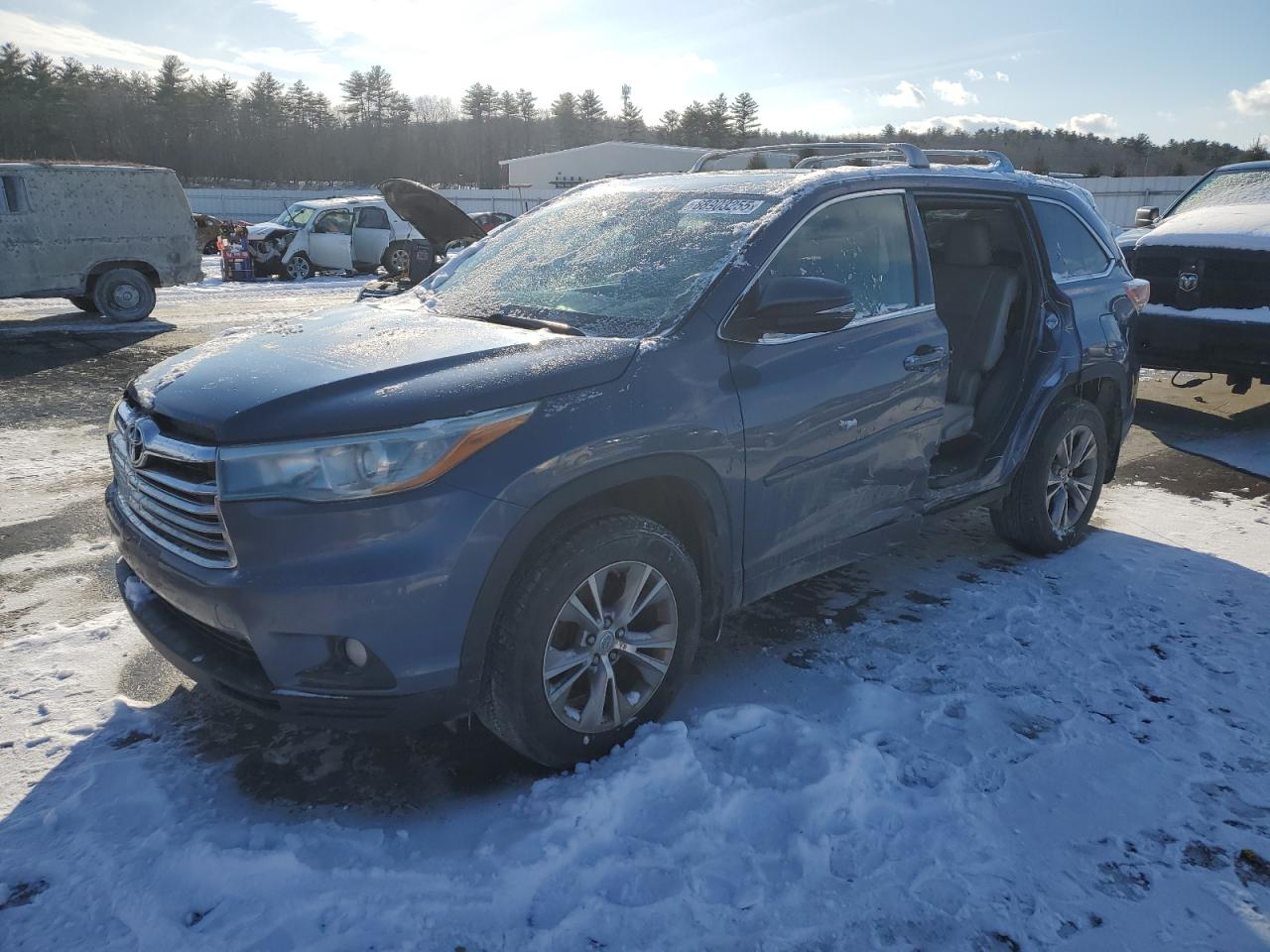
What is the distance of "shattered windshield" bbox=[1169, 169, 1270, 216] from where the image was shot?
346 inches

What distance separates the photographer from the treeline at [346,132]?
203ft

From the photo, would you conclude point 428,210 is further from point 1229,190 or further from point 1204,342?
point 1229,190

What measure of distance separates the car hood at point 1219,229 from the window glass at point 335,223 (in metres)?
16.4

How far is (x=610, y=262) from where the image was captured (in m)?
3.46

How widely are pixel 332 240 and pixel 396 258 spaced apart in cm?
146

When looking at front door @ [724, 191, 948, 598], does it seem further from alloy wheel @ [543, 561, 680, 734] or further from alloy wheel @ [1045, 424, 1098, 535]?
alloy wheel @ [1045, 424, 1098, 535]

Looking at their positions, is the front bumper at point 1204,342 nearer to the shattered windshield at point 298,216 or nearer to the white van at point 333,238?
the white van at point 333,238

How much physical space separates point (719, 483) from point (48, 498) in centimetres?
440

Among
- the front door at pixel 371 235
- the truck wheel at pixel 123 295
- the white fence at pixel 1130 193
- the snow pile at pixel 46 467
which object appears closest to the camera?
the snow pile at pixel 46 467

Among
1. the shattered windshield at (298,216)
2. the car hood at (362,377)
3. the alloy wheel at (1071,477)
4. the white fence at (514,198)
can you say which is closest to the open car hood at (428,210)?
the alloy wheel at (1071,477)

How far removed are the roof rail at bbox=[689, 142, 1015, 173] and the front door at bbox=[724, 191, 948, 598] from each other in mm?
435

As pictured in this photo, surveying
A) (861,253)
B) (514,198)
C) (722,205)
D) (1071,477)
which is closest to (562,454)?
(722,205)

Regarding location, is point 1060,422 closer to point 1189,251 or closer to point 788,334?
point 788,334

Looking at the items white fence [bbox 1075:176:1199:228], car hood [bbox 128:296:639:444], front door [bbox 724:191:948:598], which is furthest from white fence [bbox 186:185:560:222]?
car hood [bbox 128:296:639:444]
